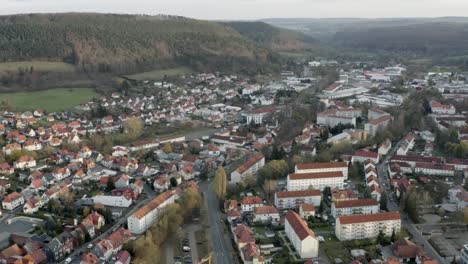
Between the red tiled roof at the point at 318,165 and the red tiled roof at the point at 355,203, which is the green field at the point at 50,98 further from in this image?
the red tiled roof at the point at 355,203

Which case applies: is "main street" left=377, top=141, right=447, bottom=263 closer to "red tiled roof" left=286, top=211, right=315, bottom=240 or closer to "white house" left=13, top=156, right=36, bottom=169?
"red tiled roof" left=286, top=211, right=315, bottom=240

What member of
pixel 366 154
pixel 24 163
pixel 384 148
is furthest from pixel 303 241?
pixel 24 163

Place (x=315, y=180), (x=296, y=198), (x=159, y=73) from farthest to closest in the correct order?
1. (x=159, y=73)
2. (x=315, y=180)
3. (x=296, y=198)

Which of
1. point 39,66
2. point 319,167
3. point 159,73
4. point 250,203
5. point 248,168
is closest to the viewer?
point 250,203

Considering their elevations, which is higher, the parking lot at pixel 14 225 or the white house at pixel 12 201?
the white house at pixel 12 201

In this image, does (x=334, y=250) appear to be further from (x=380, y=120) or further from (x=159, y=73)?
(x=159, y=73)

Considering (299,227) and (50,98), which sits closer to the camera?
(299,227)

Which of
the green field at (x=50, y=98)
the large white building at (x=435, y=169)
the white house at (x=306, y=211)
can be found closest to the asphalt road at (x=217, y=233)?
the white house at (x=306, y=211)
